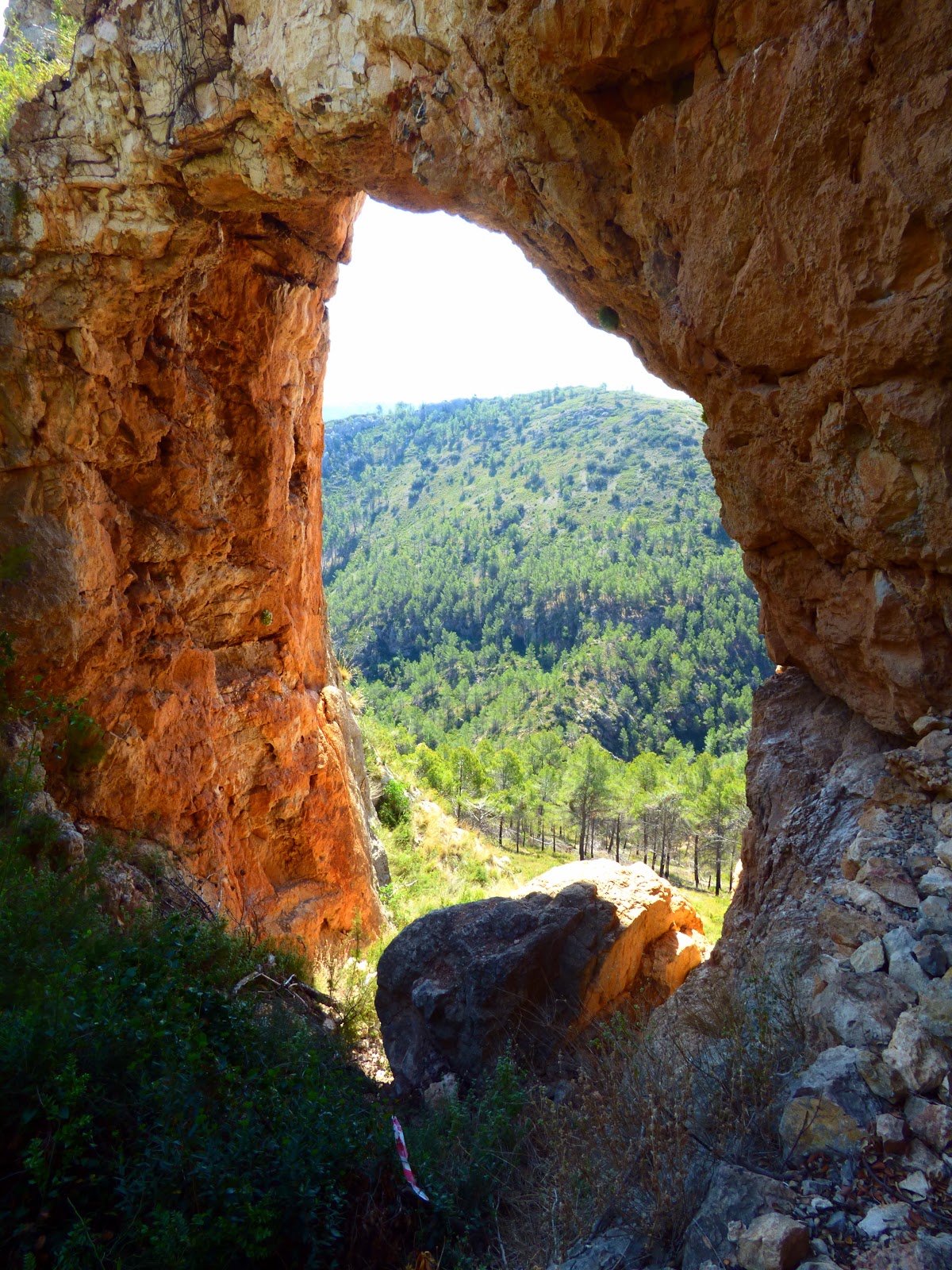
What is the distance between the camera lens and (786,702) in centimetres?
542

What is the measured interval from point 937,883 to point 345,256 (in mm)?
9285

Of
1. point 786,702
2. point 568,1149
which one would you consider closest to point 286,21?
point 786,702

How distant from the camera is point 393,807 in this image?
18.5 metres

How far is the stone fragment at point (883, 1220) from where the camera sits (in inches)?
90.5

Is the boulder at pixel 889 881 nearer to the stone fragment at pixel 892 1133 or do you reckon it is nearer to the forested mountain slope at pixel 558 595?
the stone fragment at pixel 892 1133

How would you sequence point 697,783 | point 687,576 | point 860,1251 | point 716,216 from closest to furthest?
1. point 860,1251
2. point 716,216
3. point 697,783
4. point 687,576

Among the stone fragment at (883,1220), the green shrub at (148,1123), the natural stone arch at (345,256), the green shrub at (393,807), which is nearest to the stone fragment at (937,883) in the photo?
the natural stone arch at (345,256)

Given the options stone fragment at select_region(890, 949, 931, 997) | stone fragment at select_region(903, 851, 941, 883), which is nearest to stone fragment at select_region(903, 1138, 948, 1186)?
stone fragment at select_region(890, 949, 931, 997)

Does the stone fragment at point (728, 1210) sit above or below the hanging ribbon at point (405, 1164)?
above

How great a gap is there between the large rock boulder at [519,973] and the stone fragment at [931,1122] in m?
3.61

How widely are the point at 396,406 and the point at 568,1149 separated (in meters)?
203

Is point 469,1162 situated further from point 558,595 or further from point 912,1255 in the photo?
point 558,595

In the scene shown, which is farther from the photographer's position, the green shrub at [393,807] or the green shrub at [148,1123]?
the green shrub at [393,807]

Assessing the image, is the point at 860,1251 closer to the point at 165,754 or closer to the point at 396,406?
the point at 165,754
